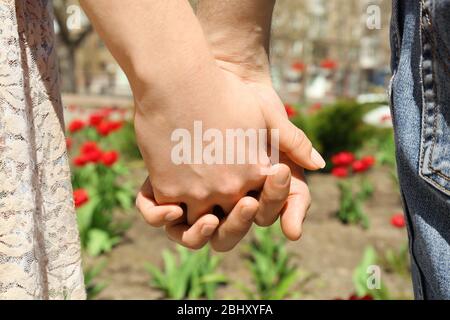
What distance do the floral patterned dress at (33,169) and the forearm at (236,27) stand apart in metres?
0.25

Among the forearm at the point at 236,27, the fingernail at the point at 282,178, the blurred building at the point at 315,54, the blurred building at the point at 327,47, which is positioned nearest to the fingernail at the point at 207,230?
the fingernail at the point at 282,178

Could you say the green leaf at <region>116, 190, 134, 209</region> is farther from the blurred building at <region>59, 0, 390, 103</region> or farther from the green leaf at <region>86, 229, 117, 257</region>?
the blurred building at <region>59, 0, 390, 103</region>

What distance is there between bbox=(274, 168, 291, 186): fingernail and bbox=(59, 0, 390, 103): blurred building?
1942cm

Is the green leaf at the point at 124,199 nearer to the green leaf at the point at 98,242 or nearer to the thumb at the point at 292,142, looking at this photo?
the green leaf at the point at 98,242

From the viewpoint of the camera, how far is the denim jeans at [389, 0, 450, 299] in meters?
0.81

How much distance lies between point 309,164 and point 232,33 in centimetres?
23

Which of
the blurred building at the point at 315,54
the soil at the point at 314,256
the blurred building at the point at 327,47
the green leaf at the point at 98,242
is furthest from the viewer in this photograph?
the blurred building at the point at 315,54

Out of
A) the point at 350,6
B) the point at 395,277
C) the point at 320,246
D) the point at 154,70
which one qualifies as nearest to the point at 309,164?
the point at 154,70

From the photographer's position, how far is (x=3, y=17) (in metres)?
0.83

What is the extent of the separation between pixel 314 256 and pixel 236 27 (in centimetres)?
247

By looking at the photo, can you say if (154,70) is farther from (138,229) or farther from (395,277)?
(138,229)

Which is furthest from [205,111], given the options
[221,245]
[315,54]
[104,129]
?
[315,54]

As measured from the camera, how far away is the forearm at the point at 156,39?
32.2 inches
